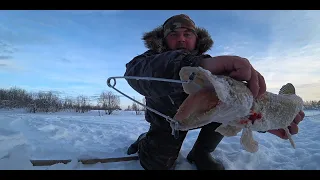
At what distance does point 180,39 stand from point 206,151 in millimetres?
1251

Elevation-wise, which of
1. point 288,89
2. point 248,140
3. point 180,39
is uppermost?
point 180,39

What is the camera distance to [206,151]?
2.61m

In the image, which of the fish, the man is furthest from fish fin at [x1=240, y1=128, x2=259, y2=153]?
the man

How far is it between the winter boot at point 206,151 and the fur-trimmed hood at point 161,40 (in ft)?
2.90

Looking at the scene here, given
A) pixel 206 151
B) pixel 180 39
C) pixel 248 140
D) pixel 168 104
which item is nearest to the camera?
pixel 248 140

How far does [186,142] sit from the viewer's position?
3840mm

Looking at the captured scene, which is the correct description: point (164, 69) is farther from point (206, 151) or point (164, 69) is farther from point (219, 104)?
point (206, 151)

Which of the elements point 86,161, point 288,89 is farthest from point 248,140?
point 86,161

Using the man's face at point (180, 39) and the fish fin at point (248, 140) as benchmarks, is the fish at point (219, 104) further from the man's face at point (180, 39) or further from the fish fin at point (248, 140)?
the man's face at point (180, 39)

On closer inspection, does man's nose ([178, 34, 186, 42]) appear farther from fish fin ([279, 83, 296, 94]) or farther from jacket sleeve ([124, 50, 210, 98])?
fish fin ([279, 83, 296, 94])

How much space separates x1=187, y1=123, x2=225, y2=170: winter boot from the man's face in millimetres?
964
